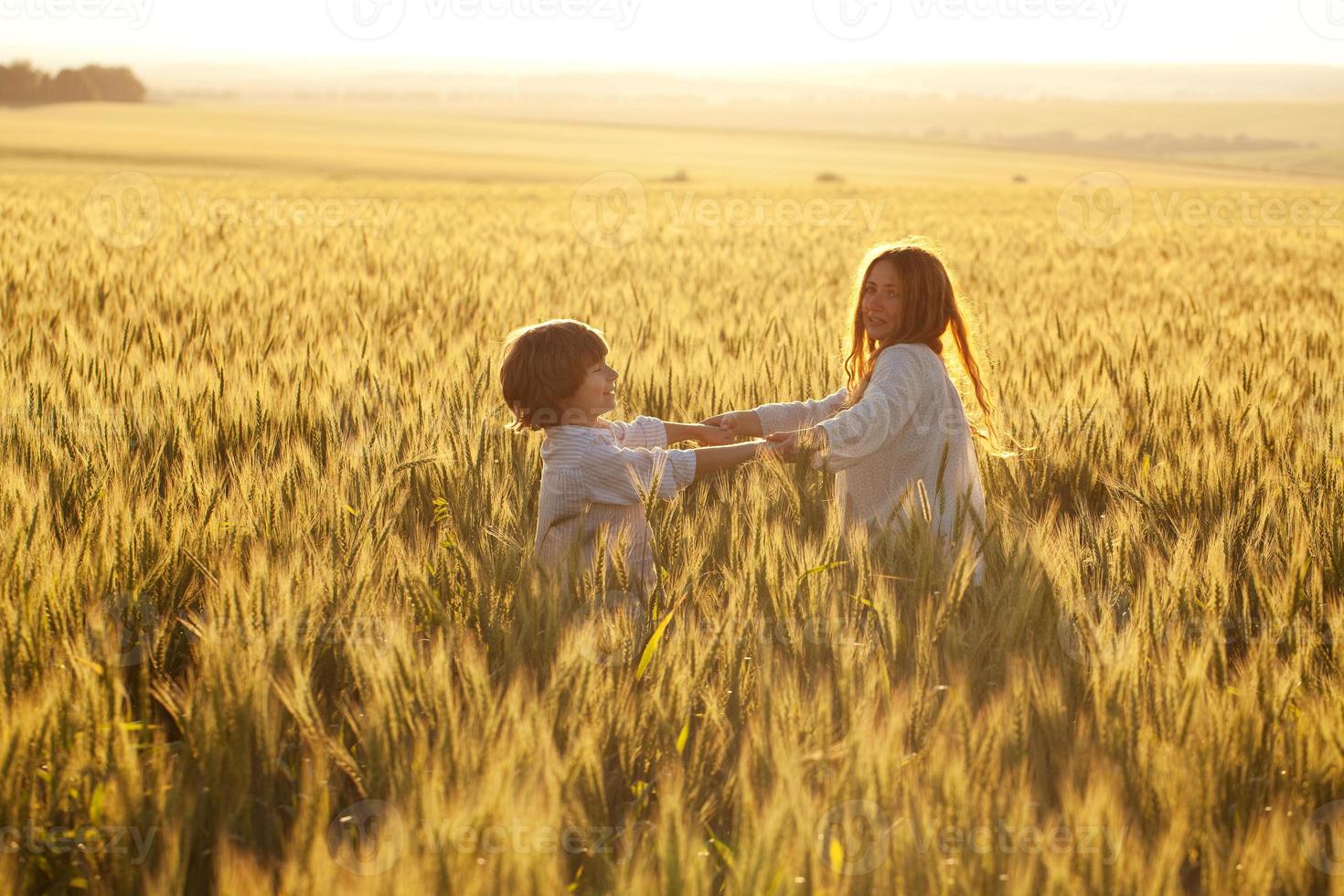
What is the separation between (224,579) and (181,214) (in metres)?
10.1

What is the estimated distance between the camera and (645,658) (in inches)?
57.1

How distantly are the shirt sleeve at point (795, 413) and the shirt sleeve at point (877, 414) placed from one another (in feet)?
0.66

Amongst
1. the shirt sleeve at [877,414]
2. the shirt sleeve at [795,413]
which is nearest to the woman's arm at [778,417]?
the shirt sleeve at [795,413]

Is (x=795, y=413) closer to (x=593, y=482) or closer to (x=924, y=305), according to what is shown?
(x=924, y=305)

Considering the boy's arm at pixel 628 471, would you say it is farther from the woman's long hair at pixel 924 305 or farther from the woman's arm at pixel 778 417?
the woman's long hair at pixel 924 305

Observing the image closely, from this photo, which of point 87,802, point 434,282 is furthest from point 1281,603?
point 434,282

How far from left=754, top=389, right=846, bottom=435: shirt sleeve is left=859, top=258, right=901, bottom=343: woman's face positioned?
0.20m

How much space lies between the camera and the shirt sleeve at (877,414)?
2.40 m

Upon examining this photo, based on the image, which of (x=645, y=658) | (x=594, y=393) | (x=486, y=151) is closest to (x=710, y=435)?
(x=594, y=393)

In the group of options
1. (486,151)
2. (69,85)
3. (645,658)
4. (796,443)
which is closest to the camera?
(645,658)

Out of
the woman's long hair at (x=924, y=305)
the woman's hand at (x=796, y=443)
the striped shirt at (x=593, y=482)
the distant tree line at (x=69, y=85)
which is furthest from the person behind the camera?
the distant tree line at (x=69, y=85)

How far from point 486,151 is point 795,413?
153 feet

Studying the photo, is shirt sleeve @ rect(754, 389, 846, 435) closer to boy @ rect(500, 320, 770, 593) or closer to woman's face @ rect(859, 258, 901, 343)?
woman's face @ rect(859, 258, 901, 343)

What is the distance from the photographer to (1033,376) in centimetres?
361
